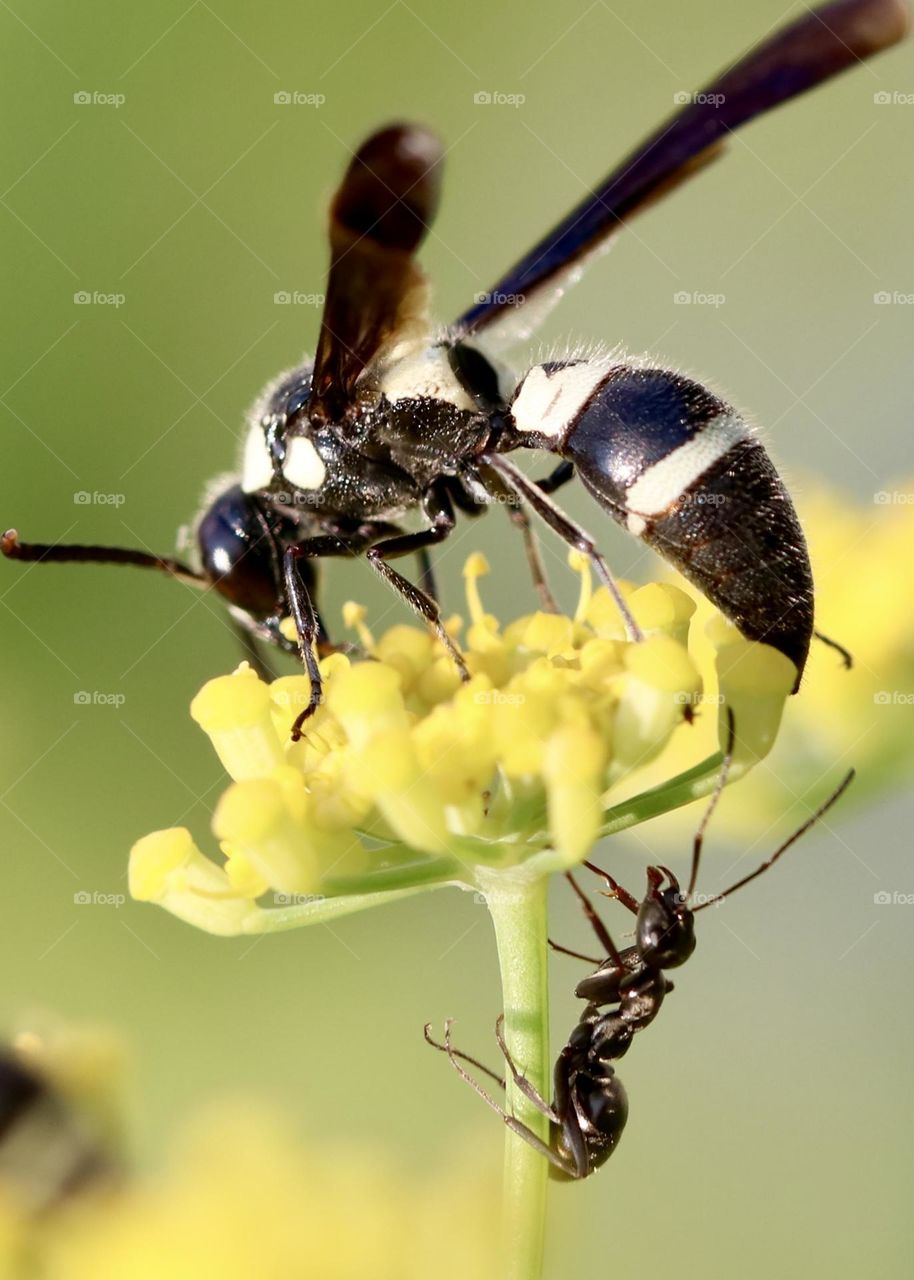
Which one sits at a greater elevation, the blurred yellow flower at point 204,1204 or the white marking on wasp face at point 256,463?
the white marking on wasp face at point 256,463

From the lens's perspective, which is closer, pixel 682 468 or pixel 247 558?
pixel 682 468

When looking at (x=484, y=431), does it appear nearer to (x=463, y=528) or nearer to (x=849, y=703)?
(x=849, y=703)

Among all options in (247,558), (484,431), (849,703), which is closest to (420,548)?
(484,431)

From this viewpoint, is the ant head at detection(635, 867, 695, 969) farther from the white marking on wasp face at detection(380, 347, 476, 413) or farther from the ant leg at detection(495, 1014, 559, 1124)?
the white marking on wasp face at detection(380, 347, 476, 413)

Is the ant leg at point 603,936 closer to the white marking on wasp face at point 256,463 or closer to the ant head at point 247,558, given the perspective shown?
the ant head at point 247,558

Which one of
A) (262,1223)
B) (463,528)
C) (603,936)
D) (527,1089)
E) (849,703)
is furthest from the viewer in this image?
(463,528)

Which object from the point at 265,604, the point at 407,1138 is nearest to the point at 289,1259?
the point at 265,604

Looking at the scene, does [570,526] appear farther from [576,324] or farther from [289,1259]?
[576,324]

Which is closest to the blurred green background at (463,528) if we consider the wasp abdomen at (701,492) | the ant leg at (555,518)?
the ant leg at (555,518)
